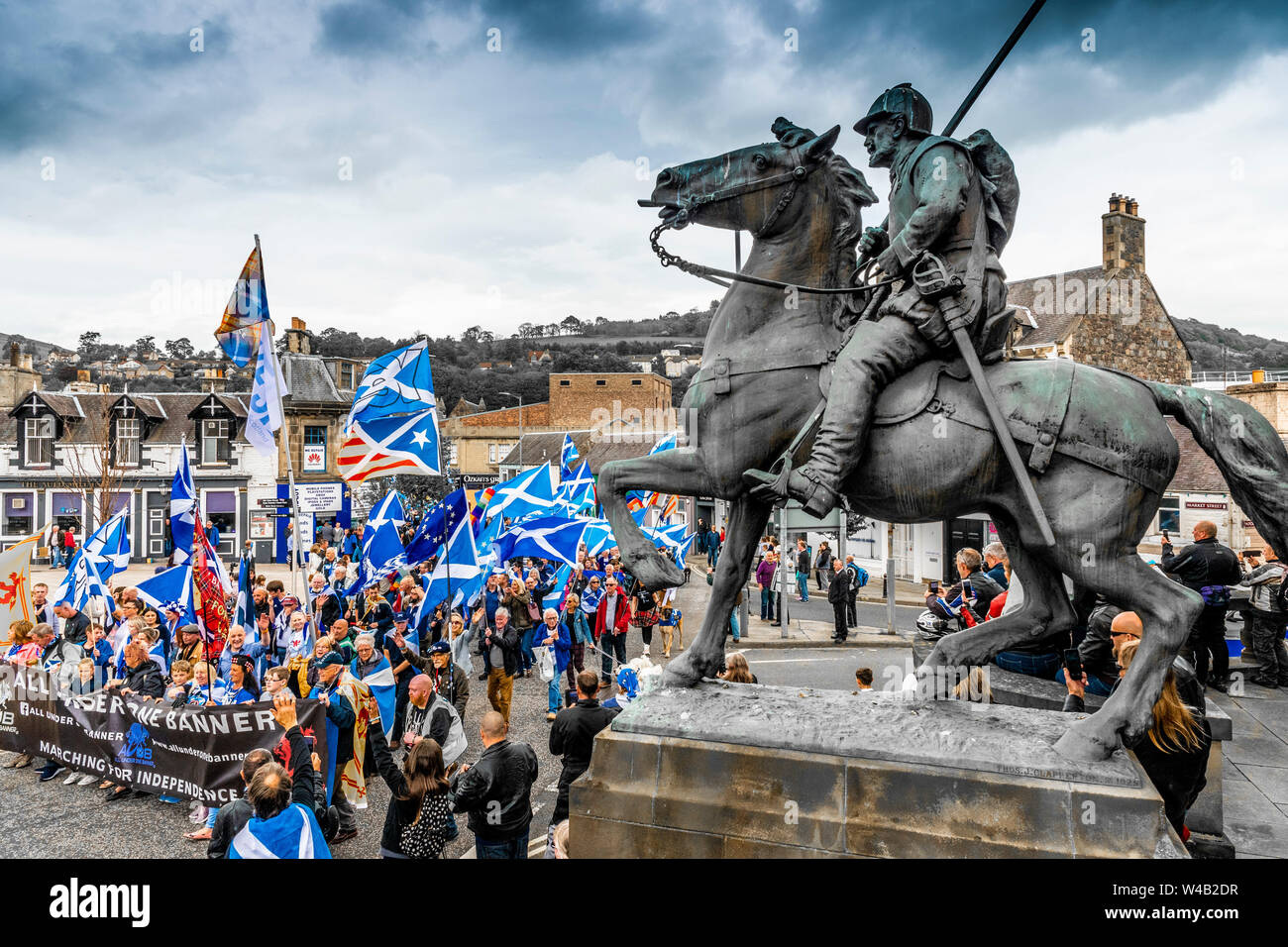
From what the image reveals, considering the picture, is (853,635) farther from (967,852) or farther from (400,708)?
(967,852)

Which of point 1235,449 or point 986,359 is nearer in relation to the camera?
point 1235,449

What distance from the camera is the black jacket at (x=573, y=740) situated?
6.22 m

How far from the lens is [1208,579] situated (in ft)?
28.5

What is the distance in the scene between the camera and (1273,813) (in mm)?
5656

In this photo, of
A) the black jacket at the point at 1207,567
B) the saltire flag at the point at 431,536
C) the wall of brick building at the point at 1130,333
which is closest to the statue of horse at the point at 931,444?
the black jacket at the point at 1207,567

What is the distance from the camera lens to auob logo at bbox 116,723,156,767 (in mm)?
8273

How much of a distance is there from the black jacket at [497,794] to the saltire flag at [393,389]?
280 inches

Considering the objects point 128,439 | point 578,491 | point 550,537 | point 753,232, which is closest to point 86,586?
point 550,537

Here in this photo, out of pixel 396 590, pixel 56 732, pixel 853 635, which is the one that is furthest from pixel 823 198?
pixel 853 635

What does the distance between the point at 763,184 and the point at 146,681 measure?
27.9ft

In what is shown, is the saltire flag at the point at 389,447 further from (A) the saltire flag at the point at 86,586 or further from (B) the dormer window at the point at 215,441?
(B) the dormer window at the point at 215,441

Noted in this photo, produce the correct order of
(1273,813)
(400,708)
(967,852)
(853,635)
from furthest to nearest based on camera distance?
1. (853,635)
2. (400,708)
3. (1273,813)
4. (967,852)
